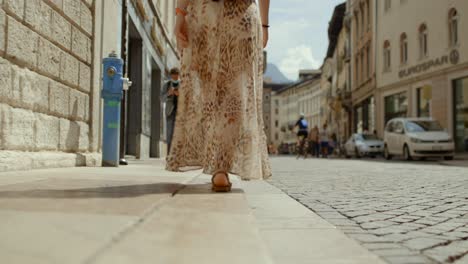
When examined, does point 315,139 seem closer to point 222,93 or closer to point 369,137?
point 369,137

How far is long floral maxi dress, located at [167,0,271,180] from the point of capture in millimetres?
3570

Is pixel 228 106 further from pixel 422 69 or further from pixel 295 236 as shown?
pixel 422 69

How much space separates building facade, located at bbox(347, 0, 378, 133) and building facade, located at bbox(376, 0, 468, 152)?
5.42ft

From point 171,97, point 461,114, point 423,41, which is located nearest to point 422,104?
point 423,41

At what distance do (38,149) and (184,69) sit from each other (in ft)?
7.61

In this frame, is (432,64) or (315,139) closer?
(432,64)

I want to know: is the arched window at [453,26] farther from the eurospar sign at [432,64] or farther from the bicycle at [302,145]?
the bicycle at [302,145]

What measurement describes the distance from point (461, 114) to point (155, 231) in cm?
2116

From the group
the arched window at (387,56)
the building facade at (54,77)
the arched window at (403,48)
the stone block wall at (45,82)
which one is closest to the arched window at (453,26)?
the arched window at (403,48)

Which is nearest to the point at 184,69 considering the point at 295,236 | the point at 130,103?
the point at 295,236

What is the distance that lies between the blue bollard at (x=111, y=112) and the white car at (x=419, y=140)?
12.8 metres

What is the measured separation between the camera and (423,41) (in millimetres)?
24375

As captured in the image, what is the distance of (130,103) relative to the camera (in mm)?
12930

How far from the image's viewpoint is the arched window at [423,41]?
78.9 feet
